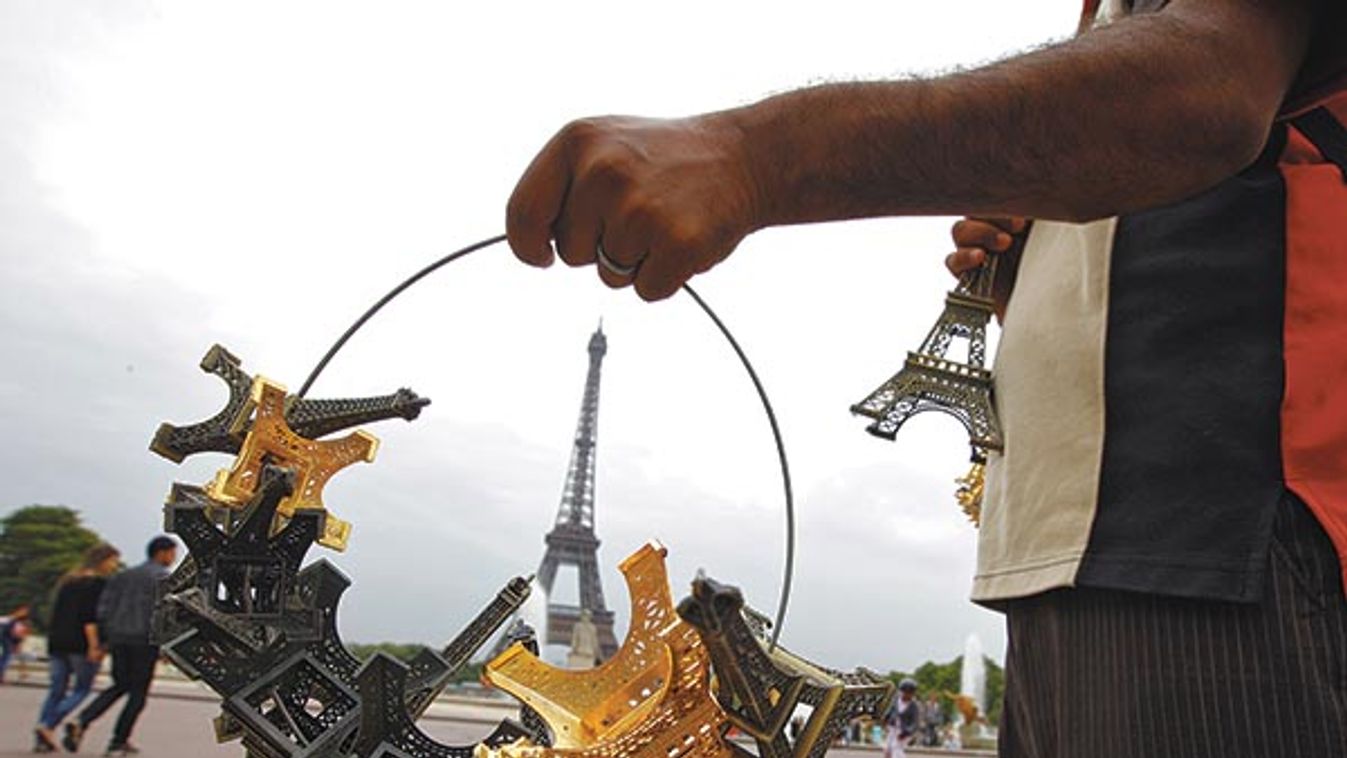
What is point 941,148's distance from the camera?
99 centimetres

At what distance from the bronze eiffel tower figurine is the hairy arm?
2.68ft

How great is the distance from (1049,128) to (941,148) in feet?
0.37

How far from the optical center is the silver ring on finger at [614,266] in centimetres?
94

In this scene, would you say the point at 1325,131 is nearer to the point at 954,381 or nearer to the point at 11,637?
the point at 954,381

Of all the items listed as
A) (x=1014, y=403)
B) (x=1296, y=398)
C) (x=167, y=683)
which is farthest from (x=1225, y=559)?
(x=167, y=683)

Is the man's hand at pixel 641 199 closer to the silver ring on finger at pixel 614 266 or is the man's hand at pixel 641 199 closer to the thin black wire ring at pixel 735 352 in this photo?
the silver ring on finger at pixel 614 266

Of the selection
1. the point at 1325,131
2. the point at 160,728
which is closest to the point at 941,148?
the point at 1325,131

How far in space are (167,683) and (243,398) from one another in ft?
61.6

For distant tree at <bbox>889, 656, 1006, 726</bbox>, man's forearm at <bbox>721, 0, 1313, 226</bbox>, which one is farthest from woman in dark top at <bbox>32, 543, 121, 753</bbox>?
distant tree at <bbox>889, 656, 1006, 726</bbox>

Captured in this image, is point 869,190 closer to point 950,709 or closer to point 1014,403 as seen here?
point 1014,403

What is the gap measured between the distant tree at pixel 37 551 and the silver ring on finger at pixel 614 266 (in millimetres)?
37318

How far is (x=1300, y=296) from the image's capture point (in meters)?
1.34

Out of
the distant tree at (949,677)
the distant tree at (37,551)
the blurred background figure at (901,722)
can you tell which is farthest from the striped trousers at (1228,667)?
the distant tree at (949,677)

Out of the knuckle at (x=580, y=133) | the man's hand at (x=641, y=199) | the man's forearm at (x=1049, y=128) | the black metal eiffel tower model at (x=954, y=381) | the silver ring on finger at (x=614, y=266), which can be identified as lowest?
the silver ring on finger at (x=614, y=266)
